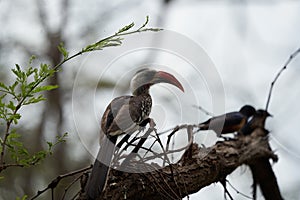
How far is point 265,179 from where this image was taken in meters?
2.53

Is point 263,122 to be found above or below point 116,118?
above

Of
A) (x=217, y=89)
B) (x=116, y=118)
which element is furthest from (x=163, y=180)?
(x=217, y=89)

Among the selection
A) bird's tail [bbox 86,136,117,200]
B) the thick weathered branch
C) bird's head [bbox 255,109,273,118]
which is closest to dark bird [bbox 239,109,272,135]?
bird's head [bbox 255,109,273,118]

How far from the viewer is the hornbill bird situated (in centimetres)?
130

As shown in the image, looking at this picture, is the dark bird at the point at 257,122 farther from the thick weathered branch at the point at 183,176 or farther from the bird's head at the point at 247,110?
the thick weathered branch at the point at 183,176

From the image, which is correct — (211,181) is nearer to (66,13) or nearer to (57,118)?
(57,118)

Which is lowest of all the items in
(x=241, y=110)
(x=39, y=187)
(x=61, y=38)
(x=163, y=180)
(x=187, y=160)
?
(x=163, y=180)

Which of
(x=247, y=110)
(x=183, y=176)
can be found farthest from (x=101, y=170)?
(x=247, y=110)

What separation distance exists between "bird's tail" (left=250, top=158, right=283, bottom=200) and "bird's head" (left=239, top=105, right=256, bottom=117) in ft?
2.53

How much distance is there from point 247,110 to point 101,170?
223 cm

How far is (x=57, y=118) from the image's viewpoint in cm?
281

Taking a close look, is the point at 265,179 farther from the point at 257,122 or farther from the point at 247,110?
the point at 247,110

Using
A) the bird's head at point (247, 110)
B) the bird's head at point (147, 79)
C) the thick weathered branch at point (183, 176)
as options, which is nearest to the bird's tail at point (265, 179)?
the thick weathered branch at point (183, 176)

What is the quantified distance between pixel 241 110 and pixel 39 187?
155cm
